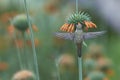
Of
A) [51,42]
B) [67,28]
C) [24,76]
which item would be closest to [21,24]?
[24,76]

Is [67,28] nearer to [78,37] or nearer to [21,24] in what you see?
[78,37]

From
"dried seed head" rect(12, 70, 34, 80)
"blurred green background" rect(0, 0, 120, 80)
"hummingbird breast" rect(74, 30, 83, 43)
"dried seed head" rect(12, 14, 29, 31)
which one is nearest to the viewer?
"hummingbird breast" rect(74, 30, 83, 43)

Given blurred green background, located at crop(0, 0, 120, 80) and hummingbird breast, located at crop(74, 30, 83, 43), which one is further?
blurred green background, located at crop(0, 0, 120, 80)

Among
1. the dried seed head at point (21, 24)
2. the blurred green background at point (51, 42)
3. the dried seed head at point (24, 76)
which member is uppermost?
the dried seed head at point (21, 24)

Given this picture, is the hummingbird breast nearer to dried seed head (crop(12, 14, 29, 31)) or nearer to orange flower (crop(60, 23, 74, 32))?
orange flower (crop(60, 23, 74, 32))

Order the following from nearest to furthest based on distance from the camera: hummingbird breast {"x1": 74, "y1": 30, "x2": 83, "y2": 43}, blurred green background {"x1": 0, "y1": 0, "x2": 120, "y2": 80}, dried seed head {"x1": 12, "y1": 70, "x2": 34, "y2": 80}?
hummingbird breast {"x1": 74, "y1": 30, "x2": 83, "y2": 43}
dried seed head {"x1": 12, "y1": 70, "x2": 34, "y2": 80}
blurred green background {"x1": 0, "y1": 0, "x2": 120, "y2": 80}

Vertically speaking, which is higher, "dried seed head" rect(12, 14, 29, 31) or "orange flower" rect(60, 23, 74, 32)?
"orange flower" rect(60, 23, 74, 32)

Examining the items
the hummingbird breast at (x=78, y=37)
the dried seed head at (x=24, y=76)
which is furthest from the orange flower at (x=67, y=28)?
the dried seed head at (x=24, y=76)

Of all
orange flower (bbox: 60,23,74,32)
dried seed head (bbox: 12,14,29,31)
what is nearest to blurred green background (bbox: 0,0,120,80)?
dried seed head (bbox: 12,14,29,31)

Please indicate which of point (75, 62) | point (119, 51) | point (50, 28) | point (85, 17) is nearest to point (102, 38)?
point (119, 51)

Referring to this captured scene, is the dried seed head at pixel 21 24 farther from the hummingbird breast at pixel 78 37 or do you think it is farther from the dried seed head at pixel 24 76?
the hummingbird breast at pixel 78 37

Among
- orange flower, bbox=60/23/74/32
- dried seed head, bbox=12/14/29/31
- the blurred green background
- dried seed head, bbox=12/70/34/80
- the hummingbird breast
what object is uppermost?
orange flower, bbox=60/23/74/32
